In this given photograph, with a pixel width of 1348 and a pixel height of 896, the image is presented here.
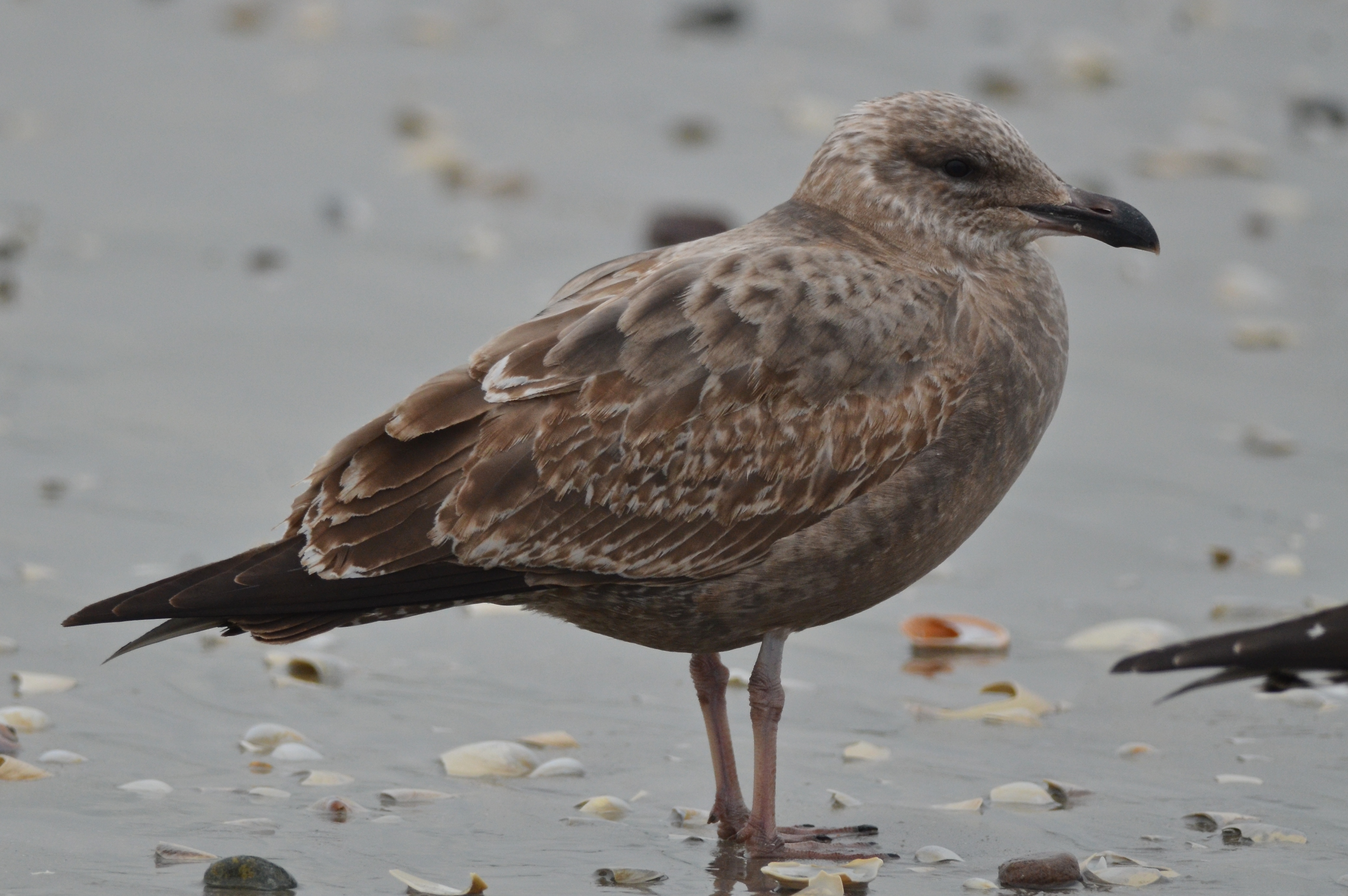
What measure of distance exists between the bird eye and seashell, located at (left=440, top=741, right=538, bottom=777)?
6.79 ft

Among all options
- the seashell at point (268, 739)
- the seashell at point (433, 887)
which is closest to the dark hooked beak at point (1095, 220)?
the seashell at point (433, 887)

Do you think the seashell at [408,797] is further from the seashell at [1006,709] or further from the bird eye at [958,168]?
the bird eye at [958,168]

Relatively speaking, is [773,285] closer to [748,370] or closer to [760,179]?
[748,370]

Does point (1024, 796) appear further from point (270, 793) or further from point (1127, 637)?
→ point (270, 793)

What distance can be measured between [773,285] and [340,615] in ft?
4.63

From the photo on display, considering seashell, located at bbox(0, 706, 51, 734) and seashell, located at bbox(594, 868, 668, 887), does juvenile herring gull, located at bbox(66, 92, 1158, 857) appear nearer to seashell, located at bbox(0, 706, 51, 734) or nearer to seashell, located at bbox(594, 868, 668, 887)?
seashell, located at bbox(594, 868, 668, 887)

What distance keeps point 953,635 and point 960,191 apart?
163 cm

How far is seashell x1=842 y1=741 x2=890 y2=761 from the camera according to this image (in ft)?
18.0

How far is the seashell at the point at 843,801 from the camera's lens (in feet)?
17.1

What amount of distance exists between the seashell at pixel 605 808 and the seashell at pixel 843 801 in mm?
584

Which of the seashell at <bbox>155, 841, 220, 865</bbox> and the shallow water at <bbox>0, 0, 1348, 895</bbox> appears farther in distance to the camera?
the shallow water at <bbox>0, 0, 1348, 895</bbox>

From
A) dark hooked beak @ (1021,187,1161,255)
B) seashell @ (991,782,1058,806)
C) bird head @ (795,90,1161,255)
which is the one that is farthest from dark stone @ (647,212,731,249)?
seashell @ (991,782,1058,806)

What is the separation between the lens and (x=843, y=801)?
5.21 meters

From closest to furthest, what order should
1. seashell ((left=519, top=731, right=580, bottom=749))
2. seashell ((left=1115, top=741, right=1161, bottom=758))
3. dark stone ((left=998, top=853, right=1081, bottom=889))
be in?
dark stone ((left=998, top=853, right=1081, bottom=889))
seashell ((left=519, top=731, right=580, bottom=749))
seashell ((left=1115, top=741, right=1161, bottom=758))
